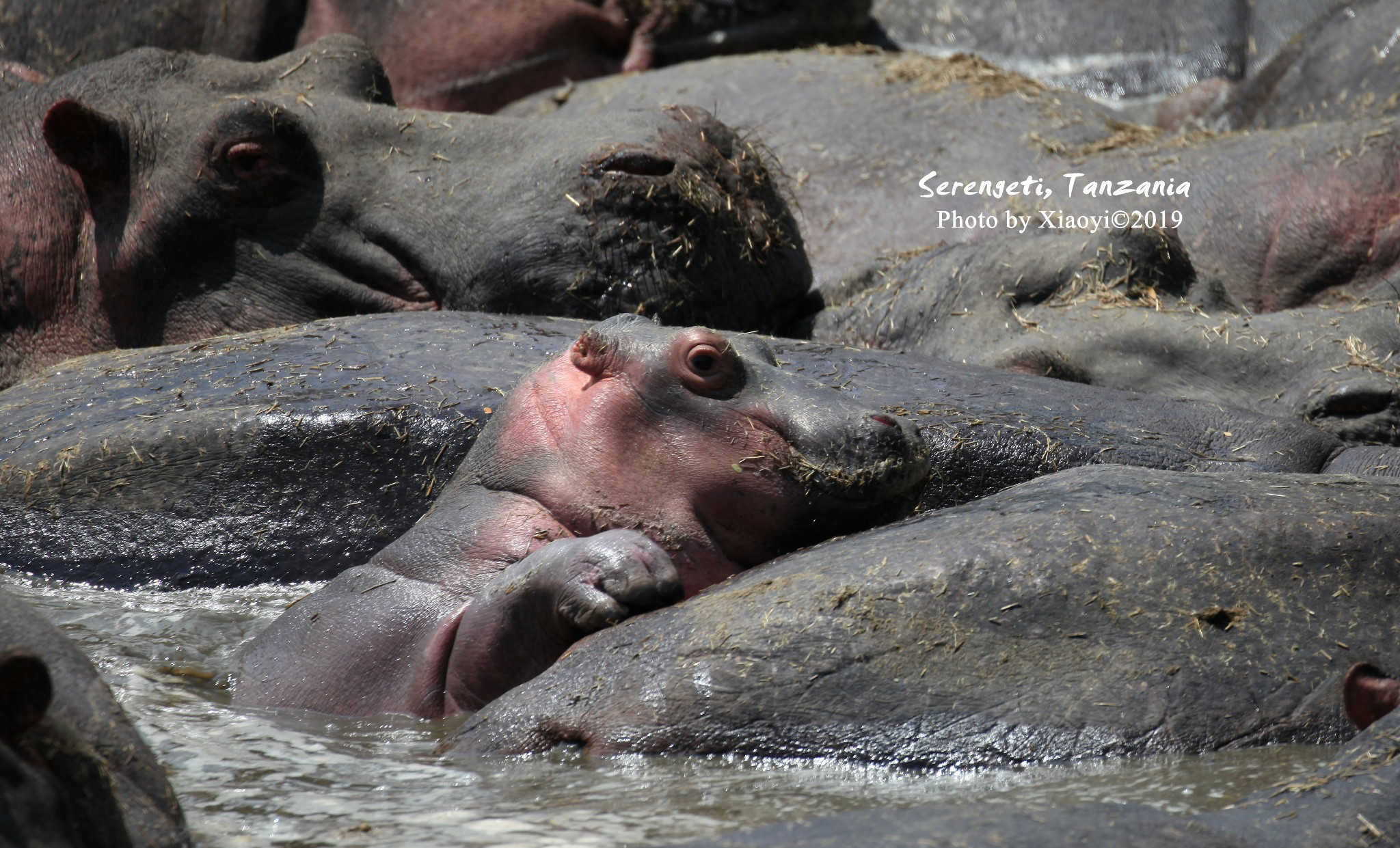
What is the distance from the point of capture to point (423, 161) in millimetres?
6781

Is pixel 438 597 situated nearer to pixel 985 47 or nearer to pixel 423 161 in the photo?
pixel 423 161

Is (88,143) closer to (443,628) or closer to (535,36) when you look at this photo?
(443,628)

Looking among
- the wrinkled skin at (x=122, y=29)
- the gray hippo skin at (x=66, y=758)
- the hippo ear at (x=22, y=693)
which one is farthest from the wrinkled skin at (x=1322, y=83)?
the hippo ear at (x=22, y=693)

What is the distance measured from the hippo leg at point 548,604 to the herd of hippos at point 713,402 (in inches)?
A: 0.5

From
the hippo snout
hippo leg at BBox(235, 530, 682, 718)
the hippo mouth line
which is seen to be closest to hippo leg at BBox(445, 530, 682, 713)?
hippo leg at BBox(235, 530, 682, 718)

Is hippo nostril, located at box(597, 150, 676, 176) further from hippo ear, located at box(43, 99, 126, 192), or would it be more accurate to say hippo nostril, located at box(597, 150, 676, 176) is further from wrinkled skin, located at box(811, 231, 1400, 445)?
hippo ear, located at box(43, 99, 126, 192)

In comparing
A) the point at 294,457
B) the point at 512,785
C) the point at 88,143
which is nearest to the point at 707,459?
the point at 512,785

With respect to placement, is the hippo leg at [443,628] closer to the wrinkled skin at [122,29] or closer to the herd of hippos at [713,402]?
the herd of hippos at [713,402]

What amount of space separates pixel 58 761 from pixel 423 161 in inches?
183

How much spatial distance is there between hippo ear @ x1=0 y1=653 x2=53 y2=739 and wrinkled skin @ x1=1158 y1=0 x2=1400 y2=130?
24.9 ft

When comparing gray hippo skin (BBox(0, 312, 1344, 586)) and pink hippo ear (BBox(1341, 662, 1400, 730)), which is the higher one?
gray hippo skin (BBox(0, 312, 1344, 586))

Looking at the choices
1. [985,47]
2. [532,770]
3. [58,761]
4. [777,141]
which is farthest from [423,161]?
[985,47]

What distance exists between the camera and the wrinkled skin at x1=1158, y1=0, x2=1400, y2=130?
905cm

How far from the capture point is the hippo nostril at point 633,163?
6.41 m
